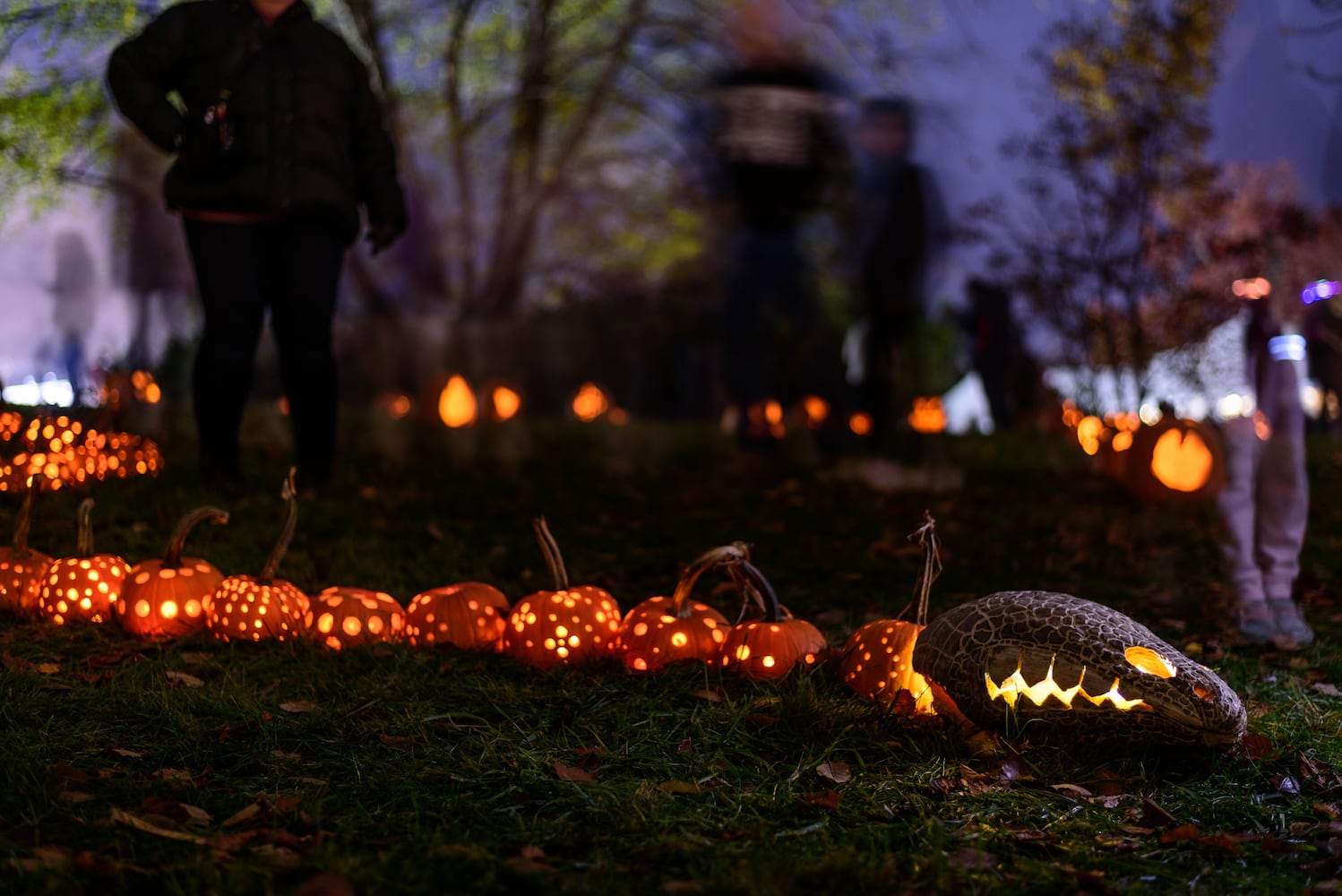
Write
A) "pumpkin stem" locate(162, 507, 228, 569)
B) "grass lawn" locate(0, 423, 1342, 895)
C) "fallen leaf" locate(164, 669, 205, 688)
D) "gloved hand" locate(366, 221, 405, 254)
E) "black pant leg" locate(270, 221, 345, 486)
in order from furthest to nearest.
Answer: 1. "gloved hand" locate(366, 221, 405, 254)
2. "black pant leg" locate(270, 221, 345, 486)
3. "pumpkin stem" locate(162, 507, 228, 569)
4. "fallen leaf" locate(164, 669, 205, 688)
5. "grass lawn" locate(0, 423, 1342, 895)

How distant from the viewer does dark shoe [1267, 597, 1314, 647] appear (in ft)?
12.7

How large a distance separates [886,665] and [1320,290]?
2213 mm

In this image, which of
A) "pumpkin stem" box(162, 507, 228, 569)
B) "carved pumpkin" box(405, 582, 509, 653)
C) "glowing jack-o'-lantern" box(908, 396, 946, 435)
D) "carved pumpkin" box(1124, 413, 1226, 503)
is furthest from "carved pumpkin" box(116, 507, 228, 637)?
"glowing jack-o'-lantern" box(908, 396, 946, 435)

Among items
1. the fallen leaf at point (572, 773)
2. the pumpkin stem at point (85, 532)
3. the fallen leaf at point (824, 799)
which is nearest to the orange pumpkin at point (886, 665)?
the fallen leaf at point (824, 799)

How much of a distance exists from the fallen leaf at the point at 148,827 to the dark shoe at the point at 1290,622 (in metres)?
3.33

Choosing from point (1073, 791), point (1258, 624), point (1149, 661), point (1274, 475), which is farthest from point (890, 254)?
point (1073, 791)

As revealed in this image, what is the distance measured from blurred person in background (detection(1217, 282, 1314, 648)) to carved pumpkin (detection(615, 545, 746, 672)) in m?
1.93

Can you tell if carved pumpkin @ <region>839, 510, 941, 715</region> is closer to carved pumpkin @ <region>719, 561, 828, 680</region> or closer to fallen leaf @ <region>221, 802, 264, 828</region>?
carved pumpkin @ <region>719, 561, 828, 680</region>

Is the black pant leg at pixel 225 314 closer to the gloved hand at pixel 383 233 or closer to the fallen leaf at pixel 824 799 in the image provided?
the gloved hand at pixel 383 233

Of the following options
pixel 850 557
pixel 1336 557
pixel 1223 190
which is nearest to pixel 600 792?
pixel 850 557

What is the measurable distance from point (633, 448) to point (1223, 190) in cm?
647

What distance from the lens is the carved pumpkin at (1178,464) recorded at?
23.0 feet

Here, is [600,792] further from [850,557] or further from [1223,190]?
[1223,190]

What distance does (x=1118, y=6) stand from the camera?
422 inches
